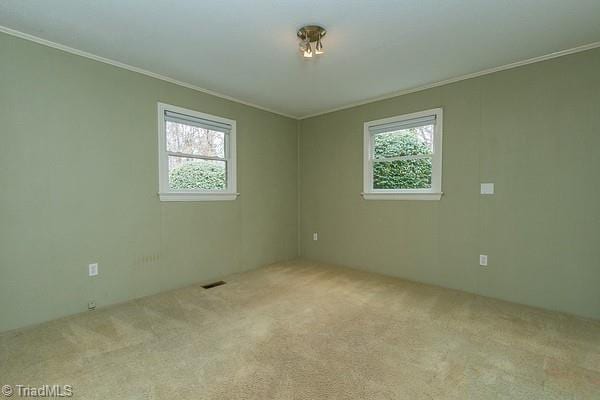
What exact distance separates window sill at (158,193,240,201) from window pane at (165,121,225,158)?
0.52 m

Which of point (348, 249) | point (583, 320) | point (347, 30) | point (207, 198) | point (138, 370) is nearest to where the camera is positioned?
point (138, 370)

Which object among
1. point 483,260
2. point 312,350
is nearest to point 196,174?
point 312,350

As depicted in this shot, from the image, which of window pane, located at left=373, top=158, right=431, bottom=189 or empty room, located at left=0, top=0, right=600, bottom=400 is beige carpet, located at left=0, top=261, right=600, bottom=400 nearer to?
empty room, located at left=0, top=0, right=600, bottom=400

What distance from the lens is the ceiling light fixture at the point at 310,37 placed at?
7.27 feet

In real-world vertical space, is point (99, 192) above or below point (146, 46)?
below

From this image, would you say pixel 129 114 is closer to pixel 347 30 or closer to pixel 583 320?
pixel 347 30

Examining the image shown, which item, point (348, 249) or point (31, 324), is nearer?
point (31, 324)

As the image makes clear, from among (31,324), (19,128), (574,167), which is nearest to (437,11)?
(574,167)

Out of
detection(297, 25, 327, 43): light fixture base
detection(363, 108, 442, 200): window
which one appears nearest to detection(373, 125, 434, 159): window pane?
detection(363, 108, 442, 200): window

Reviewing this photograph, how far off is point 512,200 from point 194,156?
11.7 feet

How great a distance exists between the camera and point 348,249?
14.0 feet

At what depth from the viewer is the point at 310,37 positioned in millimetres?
2307

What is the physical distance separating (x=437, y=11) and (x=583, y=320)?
2.88 m

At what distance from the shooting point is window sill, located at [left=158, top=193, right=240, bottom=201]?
3230mm
